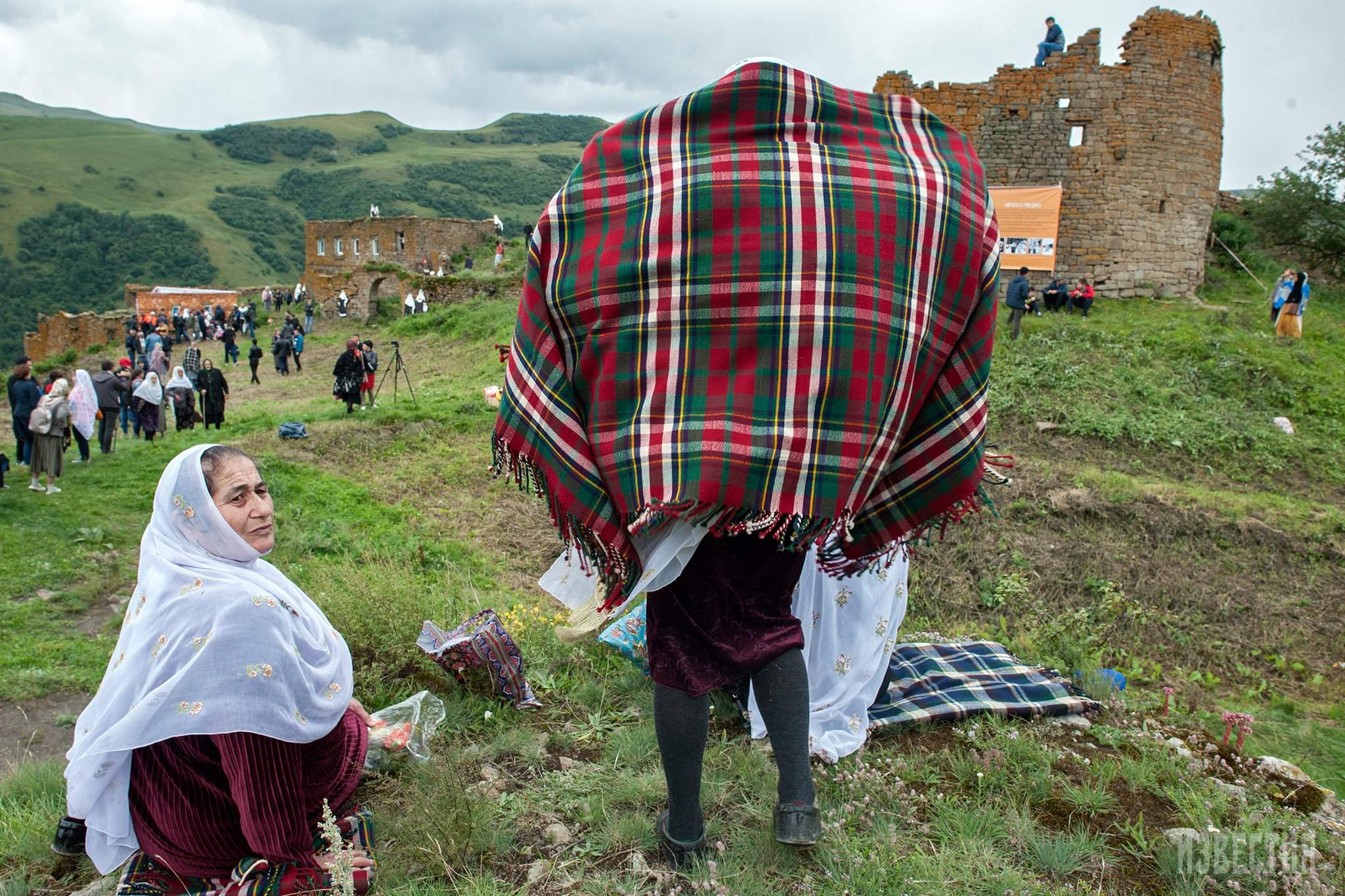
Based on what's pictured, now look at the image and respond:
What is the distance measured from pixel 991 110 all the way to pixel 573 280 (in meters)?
18.0

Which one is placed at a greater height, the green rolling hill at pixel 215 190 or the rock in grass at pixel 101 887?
the green rolling hill at pixel 215 190

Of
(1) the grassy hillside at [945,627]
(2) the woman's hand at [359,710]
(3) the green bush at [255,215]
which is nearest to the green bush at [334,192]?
(3) the green bush at [255,215]

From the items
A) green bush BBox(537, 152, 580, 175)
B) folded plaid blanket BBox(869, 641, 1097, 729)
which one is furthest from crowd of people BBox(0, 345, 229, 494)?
green bush BBox(537, 152, 580, 175)

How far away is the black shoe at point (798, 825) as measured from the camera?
195cm

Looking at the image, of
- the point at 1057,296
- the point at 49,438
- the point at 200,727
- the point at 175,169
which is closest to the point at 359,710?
the point at 200,727

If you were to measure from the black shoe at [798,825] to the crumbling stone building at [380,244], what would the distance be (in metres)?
31.3

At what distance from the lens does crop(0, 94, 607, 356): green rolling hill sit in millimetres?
60062

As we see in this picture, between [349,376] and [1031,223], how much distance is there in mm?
13674

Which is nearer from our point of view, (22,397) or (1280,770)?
(1280,770)

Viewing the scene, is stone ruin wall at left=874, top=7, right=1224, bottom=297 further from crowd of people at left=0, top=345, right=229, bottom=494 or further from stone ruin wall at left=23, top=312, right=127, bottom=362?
stone ruin wall at left=23, top=312, right=127, bottom=362

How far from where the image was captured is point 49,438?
27.6ft

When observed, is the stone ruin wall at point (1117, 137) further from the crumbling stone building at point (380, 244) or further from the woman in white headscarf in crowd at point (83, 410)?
the crumbling stone building at point (380, 244)

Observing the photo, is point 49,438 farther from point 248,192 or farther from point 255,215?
point 248,192

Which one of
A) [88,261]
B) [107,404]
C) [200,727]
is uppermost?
[88,261]
